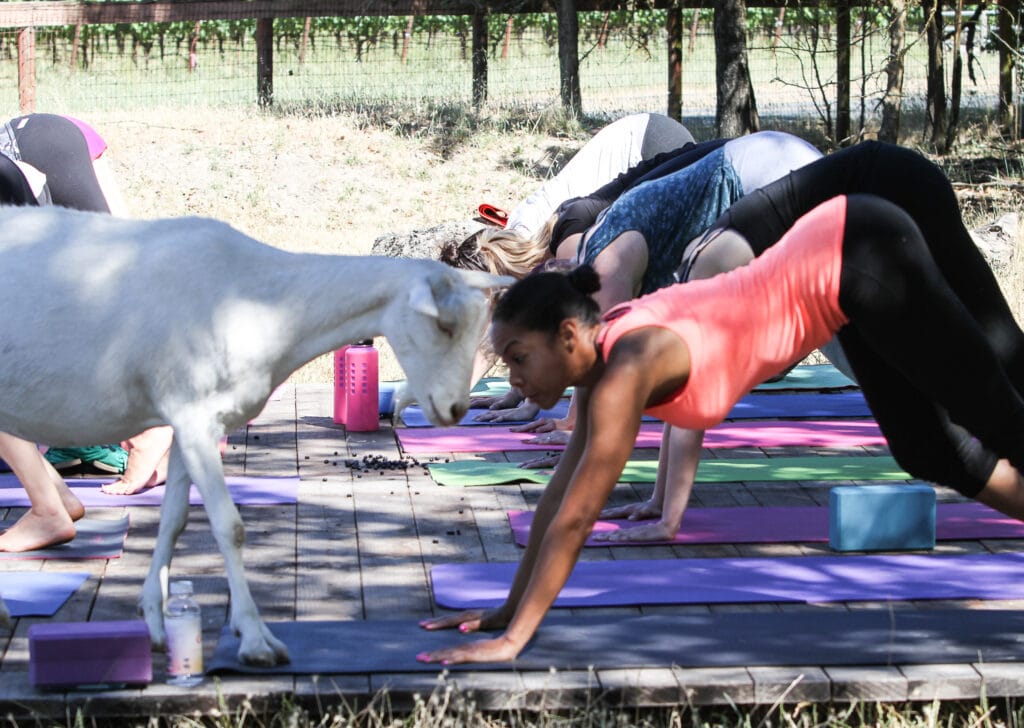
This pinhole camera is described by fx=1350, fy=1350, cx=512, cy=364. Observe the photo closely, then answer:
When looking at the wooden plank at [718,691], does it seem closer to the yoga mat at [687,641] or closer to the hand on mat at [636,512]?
the yoga mat at [687,641]

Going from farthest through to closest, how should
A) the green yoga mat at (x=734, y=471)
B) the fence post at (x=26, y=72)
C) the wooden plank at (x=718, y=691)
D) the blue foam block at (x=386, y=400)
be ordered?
the fence post at (x=26, y=72) < the blue foam block at (x=386, y=400) < the green yoga mat at (x=734, y=471) < the wooden plank at (x=718, y=691)

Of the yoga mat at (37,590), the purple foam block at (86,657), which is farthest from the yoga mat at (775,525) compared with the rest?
the purple foam block at (86,657)

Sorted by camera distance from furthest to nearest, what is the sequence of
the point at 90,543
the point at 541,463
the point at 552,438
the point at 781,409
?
the point at 781,409, the point at 552,438, the point at 541,463, the point at 90,543

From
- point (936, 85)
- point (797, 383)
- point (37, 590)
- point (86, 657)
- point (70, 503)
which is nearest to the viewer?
point (86, 657)

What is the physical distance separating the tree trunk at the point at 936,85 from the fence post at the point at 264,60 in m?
7.10

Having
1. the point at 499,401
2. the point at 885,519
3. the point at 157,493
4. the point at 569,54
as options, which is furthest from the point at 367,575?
the point at 569,54

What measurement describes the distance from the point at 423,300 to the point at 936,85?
1246cm

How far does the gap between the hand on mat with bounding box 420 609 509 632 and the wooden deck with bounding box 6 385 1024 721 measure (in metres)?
0.26

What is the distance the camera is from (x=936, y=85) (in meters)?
14.4

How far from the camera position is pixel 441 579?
14.1ft

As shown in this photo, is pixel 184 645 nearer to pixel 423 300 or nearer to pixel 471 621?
pixel 471 621

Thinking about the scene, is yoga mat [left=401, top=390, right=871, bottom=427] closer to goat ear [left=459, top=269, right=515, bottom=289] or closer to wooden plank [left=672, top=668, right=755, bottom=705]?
goat ear [left=459, top=269, right=515, bottom=289]

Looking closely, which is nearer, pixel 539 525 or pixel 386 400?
pixel 539 525

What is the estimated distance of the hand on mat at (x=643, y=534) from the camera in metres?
4.75
